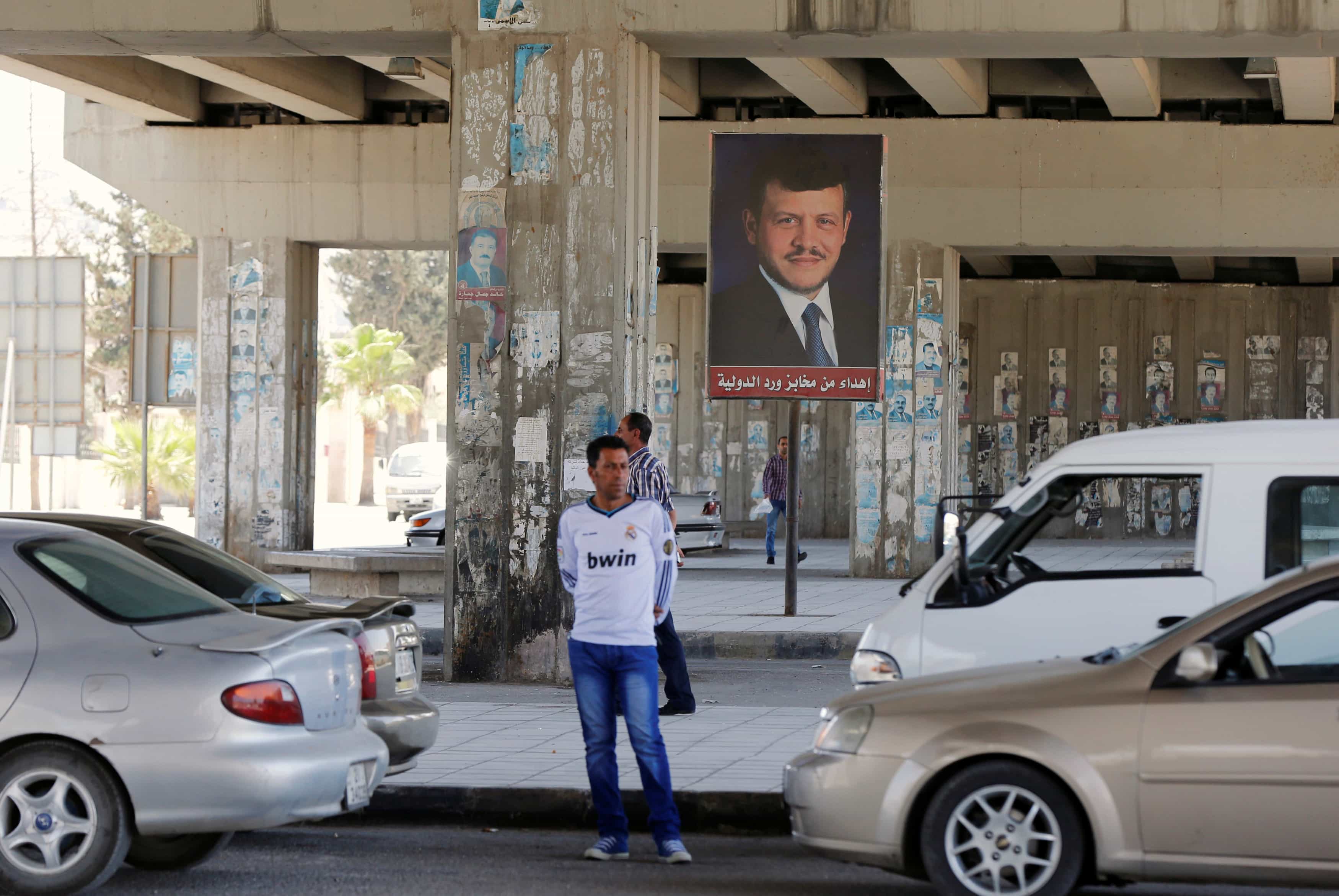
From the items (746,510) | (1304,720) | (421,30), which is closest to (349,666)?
(1304,720)

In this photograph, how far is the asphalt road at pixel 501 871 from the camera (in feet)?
20.8

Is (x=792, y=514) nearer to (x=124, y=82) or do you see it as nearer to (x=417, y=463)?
(x=124, y=82)

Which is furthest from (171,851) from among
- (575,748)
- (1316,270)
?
(1316,270)

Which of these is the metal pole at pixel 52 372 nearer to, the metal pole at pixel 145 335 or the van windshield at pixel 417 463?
the metal pole at pixel 145 335

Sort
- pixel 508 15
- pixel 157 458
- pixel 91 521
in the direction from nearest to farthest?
pixel 91 521 < pixel 508 15 < pixel 157 458

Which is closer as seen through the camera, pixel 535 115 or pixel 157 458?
pixel 535 115

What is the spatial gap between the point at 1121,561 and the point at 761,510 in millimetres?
20974

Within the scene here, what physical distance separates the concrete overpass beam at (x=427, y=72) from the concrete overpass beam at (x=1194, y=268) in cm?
1378

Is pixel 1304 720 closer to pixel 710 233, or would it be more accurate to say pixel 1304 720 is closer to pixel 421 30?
pixel 421 30

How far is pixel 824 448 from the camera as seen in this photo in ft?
107

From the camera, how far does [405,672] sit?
7.34 metres

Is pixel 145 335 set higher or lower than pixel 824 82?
lower

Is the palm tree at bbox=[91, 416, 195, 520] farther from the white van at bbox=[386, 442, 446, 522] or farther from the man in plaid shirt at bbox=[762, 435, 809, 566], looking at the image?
the man in plaid shirt at bbox=[762, 435, 809, 566]

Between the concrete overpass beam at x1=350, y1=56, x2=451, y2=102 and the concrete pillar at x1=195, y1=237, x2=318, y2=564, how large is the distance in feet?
11.0
